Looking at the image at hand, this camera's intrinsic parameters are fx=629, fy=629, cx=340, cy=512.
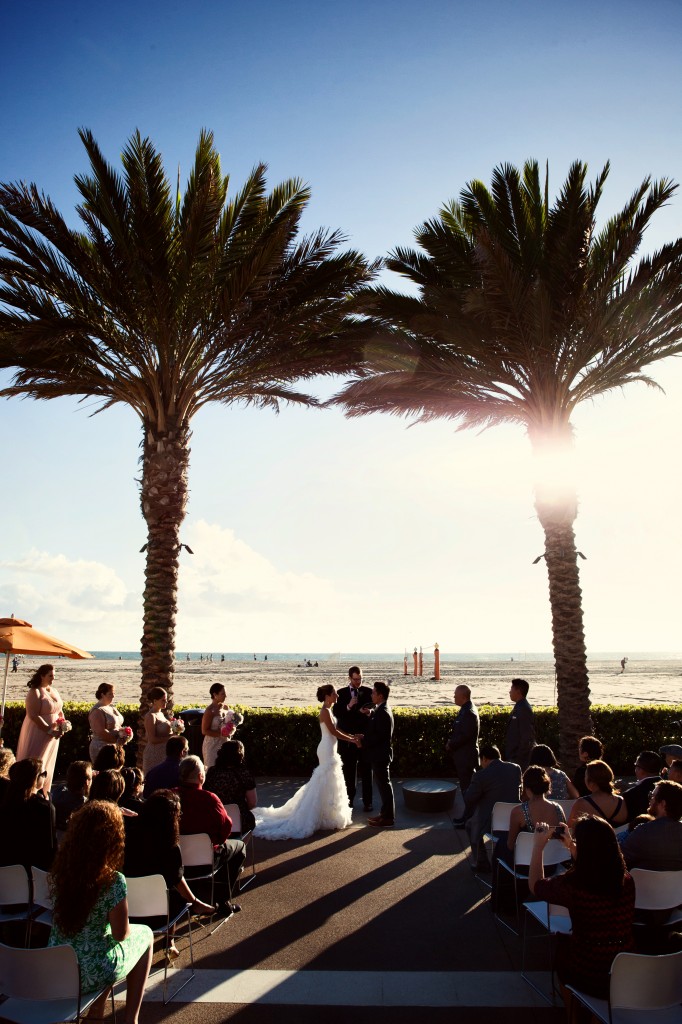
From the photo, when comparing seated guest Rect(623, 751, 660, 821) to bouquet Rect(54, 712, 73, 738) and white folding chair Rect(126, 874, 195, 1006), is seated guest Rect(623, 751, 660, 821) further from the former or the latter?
bouquet Rect(54, 712, 73, 738)

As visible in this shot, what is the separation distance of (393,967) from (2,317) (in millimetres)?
10113

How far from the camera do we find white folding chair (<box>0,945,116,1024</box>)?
10.4ft

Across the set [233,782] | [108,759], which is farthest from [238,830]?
[108,759]

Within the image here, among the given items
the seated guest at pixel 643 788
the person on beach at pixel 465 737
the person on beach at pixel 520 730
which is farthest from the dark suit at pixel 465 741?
the seated guest at pixel 643 788

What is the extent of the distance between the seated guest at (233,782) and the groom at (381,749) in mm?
2410

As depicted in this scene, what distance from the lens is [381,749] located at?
28.6 feet

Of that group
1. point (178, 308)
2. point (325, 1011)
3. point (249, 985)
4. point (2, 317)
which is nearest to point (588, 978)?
point (325, 1011)

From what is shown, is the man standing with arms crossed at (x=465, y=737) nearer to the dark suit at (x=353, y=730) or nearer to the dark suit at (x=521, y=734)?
the dark suit at (x=521, y=734)

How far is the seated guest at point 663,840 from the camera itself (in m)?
4.42

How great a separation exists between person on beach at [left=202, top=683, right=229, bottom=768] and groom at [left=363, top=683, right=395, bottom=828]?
2.04 m

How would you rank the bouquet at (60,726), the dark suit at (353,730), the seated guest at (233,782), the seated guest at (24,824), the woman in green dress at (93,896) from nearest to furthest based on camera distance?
1. the woman in green dress at (93,896)
2. the seated guest at (24,824)
3. the seated guest at (233,782)
4. the bouquet at (60,726)
5. the dark suit at (353,730)

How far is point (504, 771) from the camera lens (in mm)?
6699

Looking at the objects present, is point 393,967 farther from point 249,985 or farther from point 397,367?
point 397,367

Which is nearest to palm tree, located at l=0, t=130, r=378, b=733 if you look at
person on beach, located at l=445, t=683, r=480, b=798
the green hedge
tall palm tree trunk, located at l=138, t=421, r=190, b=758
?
tall palm tree trunk, located at l=138, t=421, r=190, b=758
